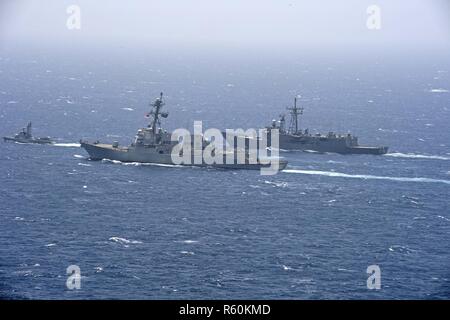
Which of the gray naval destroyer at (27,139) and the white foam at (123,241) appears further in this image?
the gray naval destroyer at (27,139)

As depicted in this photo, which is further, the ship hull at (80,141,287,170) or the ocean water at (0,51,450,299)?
the ship hull at (80,141,287,170)

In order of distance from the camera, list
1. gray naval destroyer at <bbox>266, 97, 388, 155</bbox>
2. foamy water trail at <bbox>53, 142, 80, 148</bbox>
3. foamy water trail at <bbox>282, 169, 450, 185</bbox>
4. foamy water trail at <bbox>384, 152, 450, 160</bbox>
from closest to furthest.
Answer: foamy water trail at <bbox>282, 169, 450, 185</bbox>
foamy water trail at <bbox>53, 142, 80, 148</bbox>
foamy water trail at <bbox>384, 152, 450, 160</bbox>
gray naval destroyer at <bbox>266, 97, 388, 155</bbox>

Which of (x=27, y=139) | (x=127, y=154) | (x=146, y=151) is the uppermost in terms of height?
(x=27, y=139)

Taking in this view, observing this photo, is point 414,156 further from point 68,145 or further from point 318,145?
point 68,145

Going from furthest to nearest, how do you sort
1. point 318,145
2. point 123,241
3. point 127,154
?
point 318,145, point 127,154, point 123,241

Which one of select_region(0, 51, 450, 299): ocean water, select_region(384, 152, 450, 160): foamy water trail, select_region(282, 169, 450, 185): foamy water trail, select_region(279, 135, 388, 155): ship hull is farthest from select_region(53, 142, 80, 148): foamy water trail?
select_region(384, 152, 450, 160): foamy water trail

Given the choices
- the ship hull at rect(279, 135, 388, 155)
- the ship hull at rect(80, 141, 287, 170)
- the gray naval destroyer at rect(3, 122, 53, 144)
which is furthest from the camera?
the ship hull at rect(279, 135, 388, 155)

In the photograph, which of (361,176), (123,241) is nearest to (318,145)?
(361,176)

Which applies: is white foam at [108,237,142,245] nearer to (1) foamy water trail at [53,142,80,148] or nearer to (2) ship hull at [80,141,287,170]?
(2) ship hull at [80,141,287,170]

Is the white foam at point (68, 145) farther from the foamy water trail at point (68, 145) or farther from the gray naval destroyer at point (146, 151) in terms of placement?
the gray naval destroyer at point (146, 151)

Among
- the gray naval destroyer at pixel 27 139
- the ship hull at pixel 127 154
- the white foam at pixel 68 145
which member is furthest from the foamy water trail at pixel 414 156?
the gray naval destroyer at pixel 27 139

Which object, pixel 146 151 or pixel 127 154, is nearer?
pixel 127 154

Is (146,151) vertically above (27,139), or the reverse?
(27,139)

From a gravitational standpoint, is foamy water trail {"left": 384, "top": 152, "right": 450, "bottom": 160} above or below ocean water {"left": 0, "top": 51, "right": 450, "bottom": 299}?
above
